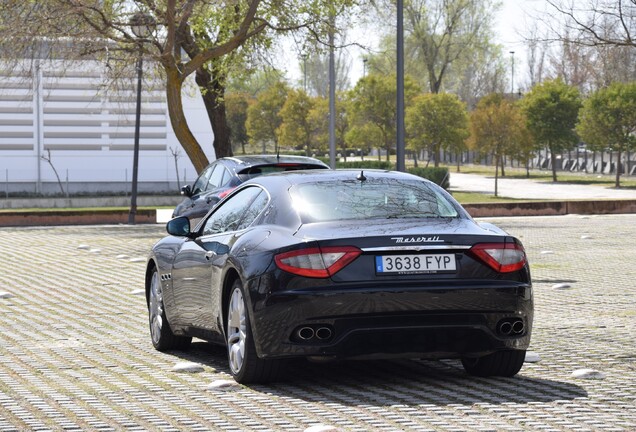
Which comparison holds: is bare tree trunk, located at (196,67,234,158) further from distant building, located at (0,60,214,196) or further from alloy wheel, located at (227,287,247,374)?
alloy wheel, located at (227,287,247,374)

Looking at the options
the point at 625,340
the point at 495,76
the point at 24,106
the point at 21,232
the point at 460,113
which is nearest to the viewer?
the point at 625,340

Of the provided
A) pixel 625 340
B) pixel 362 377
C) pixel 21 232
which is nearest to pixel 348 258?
pixel 362 377

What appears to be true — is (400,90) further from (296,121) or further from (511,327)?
(296,121)

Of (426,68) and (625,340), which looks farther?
(426,68)

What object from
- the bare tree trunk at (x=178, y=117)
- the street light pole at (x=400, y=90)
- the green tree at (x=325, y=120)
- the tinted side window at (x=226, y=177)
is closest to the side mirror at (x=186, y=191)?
the tinted side window at (x=226, y=177)

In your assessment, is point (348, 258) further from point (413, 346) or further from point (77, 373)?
point (77, 373)

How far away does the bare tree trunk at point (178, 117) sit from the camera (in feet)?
96.6

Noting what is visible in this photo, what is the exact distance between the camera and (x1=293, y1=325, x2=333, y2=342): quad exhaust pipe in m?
7.51

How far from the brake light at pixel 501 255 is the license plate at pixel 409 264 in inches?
9.2

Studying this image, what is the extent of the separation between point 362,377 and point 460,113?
6018 cm

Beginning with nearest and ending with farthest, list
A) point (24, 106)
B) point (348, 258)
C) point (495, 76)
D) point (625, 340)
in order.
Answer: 1. point (348, 258)
2. point (625, 340)
3. point (24, 106)
4. point (495, 76)

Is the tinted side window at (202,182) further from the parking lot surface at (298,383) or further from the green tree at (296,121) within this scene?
the green tree at (296,121)

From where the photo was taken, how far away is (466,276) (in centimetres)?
761

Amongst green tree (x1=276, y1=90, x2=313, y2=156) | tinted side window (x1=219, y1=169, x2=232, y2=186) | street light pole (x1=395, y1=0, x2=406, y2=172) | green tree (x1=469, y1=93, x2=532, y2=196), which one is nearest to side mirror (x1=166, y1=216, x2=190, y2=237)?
tinted side window (x1=219, y1=169, x2=232, y2=186)
